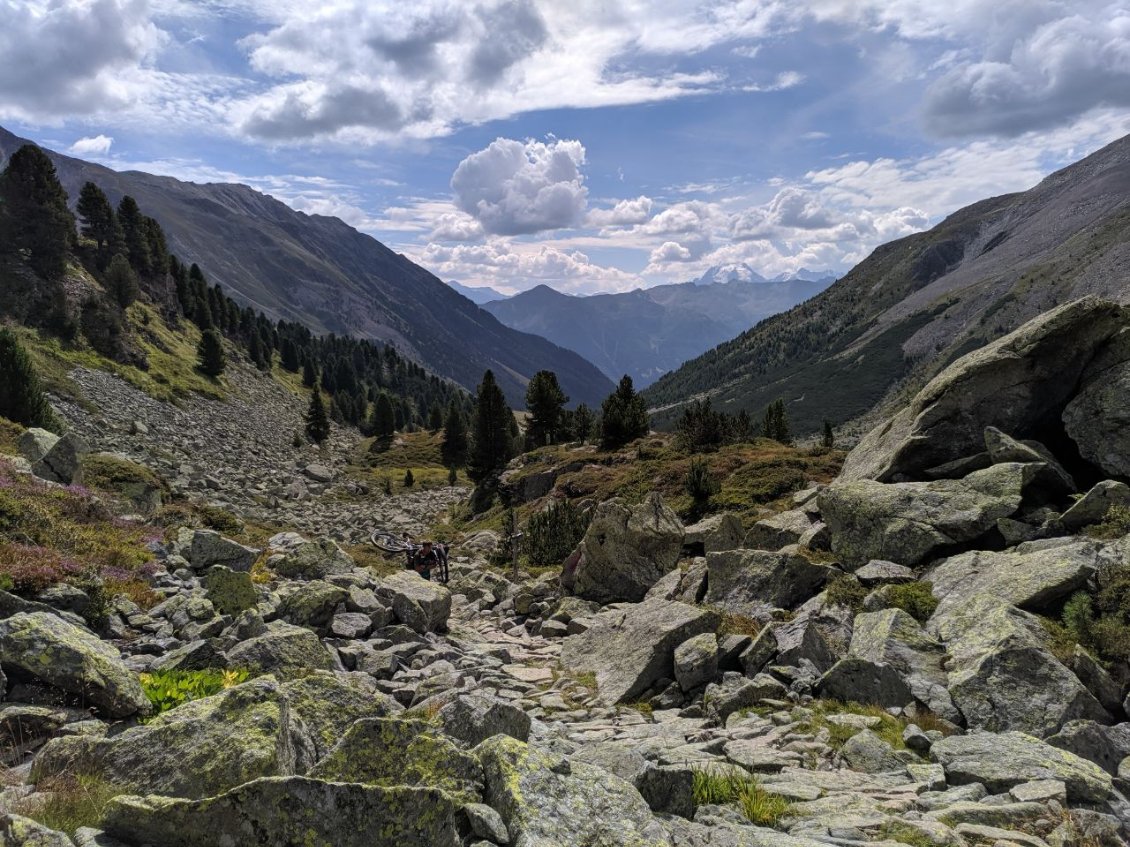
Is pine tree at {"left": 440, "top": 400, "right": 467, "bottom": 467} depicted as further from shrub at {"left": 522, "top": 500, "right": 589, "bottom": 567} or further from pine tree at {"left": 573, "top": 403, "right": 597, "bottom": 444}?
shrub at {"left": 522, "top": 500, "right": 589, "bottom": 567}

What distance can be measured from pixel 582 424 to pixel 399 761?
258 feet

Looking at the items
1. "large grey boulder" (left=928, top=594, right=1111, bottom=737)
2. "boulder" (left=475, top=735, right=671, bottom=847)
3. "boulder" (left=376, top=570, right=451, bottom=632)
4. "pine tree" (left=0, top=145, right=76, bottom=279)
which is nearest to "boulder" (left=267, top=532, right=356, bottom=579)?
"boulder" (left=376, top=570, right=451, bottom=632)

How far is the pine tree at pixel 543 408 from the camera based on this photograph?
79688mm

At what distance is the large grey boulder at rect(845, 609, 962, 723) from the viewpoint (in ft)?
33.8

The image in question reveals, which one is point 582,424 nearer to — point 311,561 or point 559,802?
point 311,561

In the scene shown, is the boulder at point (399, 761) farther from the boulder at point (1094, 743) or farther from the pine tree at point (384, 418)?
the pine tree at point (384, 418)

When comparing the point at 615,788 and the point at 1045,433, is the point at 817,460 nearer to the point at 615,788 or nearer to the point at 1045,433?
the point at 1045,433

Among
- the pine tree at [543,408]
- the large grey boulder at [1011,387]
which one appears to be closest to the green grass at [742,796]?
the large grey boulder at [1011,387]

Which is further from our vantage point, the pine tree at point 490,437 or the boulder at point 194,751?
the pine tree at point 490,437

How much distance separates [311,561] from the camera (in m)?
19.9

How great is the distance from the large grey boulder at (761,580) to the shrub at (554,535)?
1436cm

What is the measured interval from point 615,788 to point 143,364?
293 ft

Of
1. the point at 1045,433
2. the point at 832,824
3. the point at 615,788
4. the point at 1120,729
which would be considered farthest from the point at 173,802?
the point at 1045,433

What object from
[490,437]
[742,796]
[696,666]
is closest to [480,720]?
[742,796]
